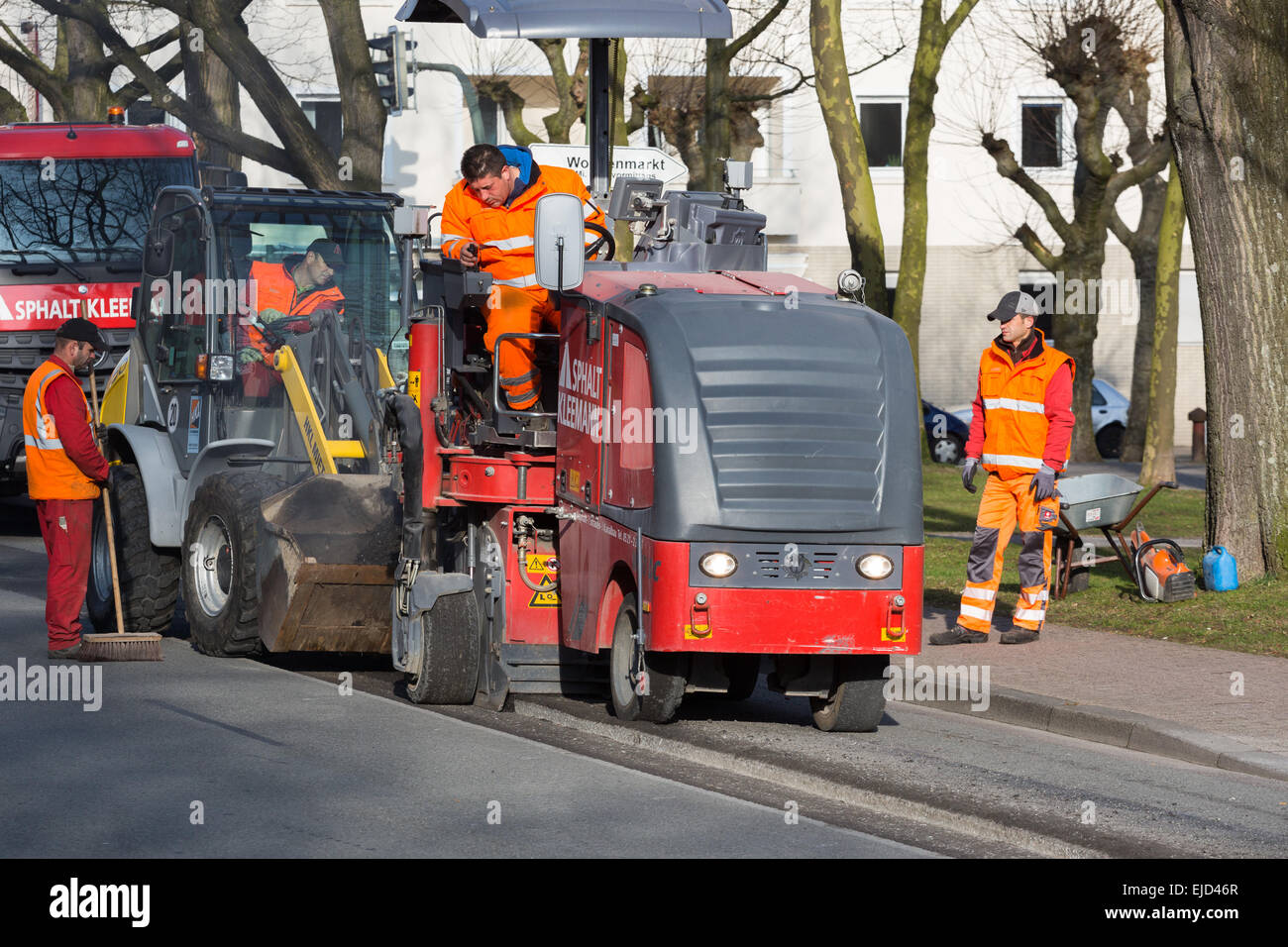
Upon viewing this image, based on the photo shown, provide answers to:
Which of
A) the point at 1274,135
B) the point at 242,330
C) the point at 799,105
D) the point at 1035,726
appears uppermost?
the point at 799,105

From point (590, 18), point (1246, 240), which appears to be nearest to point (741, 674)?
point (590, 18)

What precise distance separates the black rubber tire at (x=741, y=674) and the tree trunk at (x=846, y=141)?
32.6ft

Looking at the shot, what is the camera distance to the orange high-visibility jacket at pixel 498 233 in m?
9.55

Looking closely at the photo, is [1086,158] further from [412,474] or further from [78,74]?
[412,474]

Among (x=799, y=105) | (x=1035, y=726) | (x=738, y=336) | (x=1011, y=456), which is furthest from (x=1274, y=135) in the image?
(x=799, y=105)

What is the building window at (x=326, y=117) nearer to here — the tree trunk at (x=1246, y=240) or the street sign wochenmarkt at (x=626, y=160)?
the street sign wochenmarkt at (x=626, y=160)

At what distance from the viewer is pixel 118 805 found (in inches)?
280

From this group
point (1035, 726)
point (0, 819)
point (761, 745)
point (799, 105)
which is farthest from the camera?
point (799, 105)

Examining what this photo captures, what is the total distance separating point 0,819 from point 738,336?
3.57 meters

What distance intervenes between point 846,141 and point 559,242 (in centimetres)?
1183

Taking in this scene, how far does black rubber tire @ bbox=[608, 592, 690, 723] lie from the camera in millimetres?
8578

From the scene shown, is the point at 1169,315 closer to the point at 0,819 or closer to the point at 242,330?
the point at 242,330

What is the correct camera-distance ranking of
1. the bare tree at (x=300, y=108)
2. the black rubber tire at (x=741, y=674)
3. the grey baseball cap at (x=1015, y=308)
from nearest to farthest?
the black rubber tire at (x=741, y=674) → the grey baseball cap at (x=1015, y=308) → the bare tree at (x=300, y=108)

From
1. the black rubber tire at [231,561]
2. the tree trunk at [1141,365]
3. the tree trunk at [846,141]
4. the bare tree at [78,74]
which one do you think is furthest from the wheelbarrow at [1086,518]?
the bare tree at [78,74]
